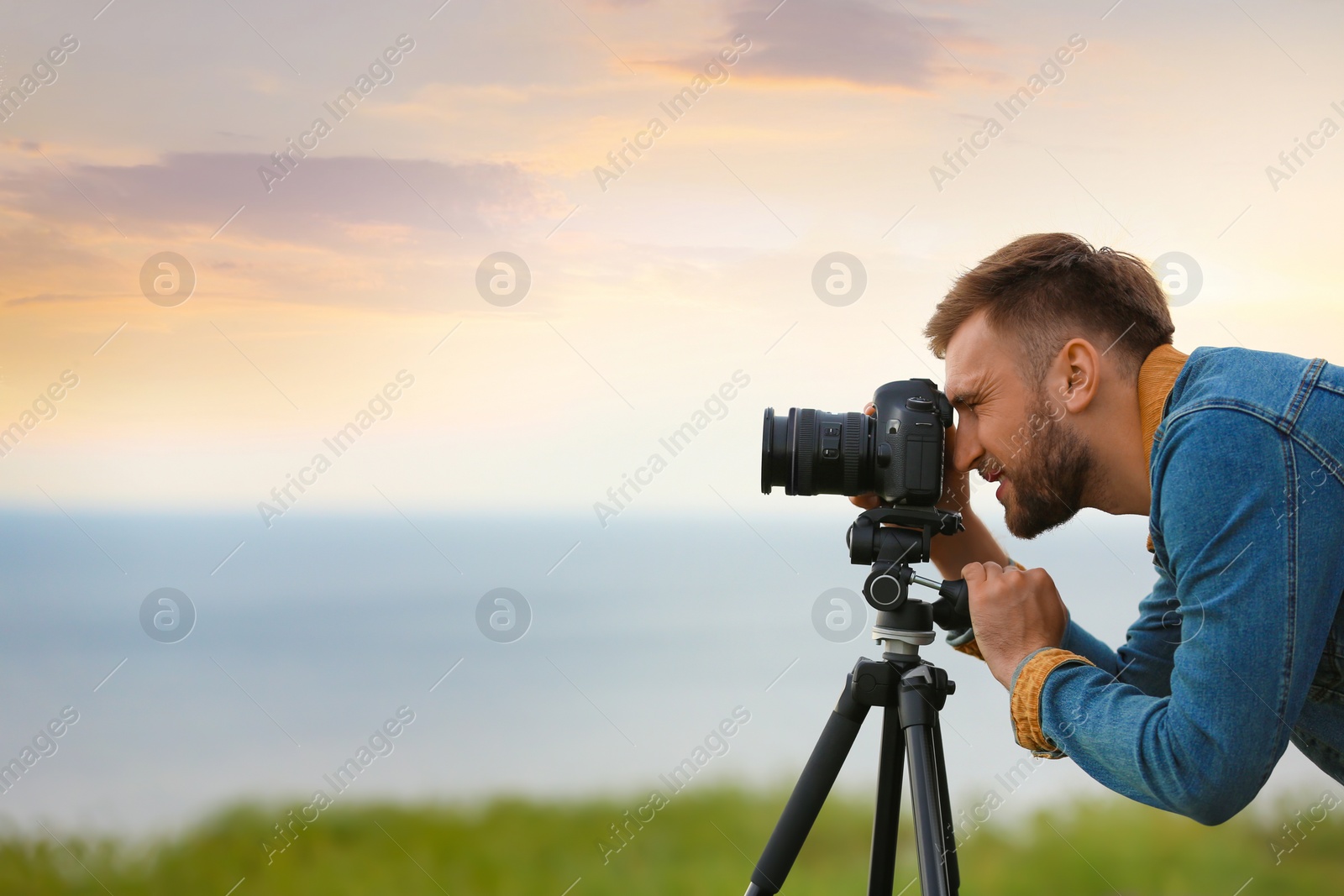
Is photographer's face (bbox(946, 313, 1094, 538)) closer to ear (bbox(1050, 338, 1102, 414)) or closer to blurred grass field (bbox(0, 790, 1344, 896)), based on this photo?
ear (bbox(1050, 338, 1102, 414))

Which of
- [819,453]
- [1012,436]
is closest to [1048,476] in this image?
[1012,436]

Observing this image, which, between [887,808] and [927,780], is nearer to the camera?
[927,780]

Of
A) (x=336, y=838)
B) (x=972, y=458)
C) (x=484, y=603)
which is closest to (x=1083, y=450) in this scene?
(x=972, y=458)

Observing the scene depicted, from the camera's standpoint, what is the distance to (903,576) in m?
1.27

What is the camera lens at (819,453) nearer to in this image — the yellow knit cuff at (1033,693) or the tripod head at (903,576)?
the tripod head at (903,576)

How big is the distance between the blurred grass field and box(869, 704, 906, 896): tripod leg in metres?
1.42

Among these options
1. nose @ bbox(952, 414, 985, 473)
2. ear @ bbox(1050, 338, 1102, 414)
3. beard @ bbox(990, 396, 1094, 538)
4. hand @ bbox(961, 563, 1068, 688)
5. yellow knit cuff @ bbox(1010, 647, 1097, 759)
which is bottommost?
yellow knit cuff @ bbox(1010, 647, 1097, 759)

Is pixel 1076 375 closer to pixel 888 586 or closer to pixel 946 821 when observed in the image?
pixel 888 586

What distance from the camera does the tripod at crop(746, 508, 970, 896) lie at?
4.09 feet

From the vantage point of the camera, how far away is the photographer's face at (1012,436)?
4.11 feet

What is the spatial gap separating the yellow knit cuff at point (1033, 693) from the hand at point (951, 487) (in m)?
0.31

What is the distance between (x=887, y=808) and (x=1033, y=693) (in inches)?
12.7

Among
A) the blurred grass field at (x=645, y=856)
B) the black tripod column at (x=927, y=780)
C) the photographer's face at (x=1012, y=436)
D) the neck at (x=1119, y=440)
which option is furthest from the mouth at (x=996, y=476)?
the blurred grass field at (x=645, y=856)

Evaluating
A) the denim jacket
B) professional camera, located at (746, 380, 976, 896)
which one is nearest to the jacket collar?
the denim jacket
